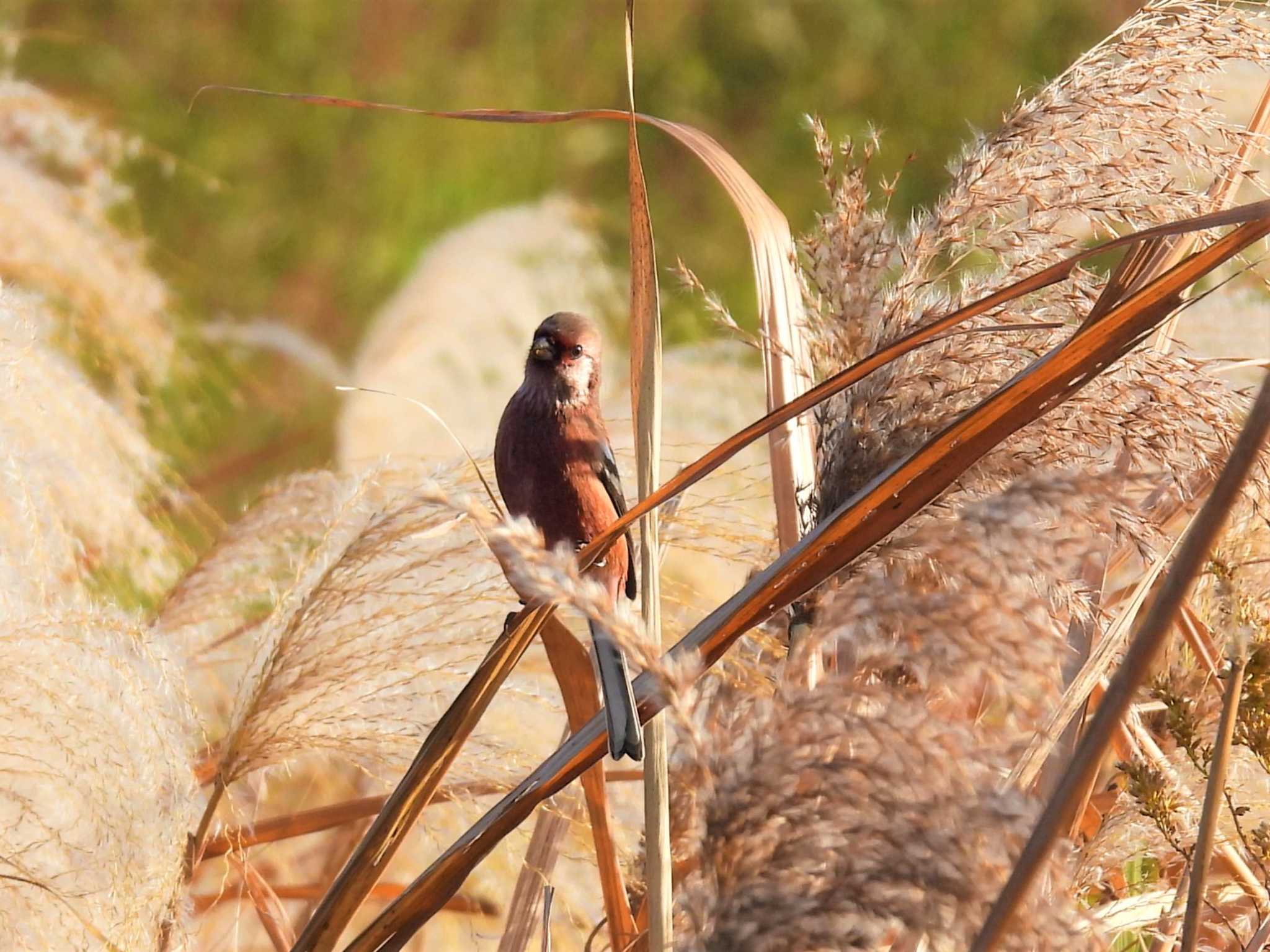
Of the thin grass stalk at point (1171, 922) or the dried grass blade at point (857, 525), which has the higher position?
the dried grass blade at point (857, 525)

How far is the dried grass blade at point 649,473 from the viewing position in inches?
26.6

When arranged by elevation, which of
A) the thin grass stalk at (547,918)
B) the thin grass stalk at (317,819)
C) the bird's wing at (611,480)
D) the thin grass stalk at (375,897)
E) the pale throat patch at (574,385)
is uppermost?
the pale throat patch at (574,385)

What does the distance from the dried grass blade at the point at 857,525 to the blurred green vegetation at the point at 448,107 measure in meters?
3.14

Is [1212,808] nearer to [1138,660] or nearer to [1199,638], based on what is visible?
[1138,660]

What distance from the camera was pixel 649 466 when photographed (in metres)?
0.77

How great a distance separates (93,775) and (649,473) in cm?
49

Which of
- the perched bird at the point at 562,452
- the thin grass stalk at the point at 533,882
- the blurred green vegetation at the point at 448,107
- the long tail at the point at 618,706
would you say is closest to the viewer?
the long tail at the point at 618,706

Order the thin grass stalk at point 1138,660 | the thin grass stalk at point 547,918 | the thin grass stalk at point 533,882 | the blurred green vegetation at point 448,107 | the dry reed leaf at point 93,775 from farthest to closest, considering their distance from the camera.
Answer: the blurred green vegetation at point 448,107 < the thin grass stalk at point 533,882 < the dry reed leaf at point 93,775 < the thin grass stalk at point 547,918 < the thin grass stalk at point 1138,660

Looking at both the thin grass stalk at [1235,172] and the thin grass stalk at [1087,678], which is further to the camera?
the thin grass stalk at [1235,172]

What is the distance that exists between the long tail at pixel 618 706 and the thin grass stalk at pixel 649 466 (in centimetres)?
1

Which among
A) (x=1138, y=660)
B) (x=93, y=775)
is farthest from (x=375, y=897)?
(x=1138, y=660)

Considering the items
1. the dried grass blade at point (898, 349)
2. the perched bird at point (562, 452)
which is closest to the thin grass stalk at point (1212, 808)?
the dried grass blade at point (898, 349)

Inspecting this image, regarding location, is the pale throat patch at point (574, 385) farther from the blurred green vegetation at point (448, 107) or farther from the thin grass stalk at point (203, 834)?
the blurred green vegetation at point (448, 107)

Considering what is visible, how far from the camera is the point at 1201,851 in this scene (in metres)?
0.63
